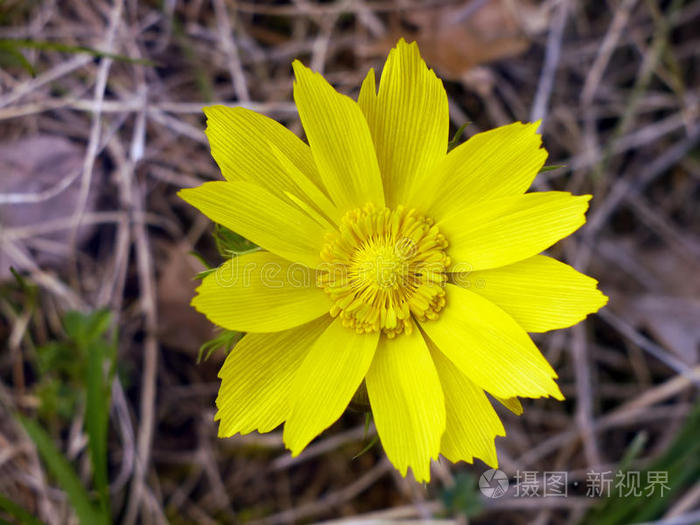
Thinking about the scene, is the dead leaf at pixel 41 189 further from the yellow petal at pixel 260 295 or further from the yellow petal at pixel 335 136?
the yellow petal at pixel 335 136

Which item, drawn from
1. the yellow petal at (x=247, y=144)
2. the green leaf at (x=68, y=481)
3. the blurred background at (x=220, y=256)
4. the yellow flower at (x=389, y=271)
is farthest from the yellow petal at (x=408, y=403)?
the green leaf at (x=68, y=481)

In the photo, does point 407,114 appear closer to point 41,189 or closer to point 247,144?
point 247,144

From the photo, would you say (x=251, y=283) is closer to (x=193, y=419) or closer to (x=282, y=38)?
(x=193, y=419)

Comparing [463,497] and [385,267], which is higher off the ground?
[385,267]

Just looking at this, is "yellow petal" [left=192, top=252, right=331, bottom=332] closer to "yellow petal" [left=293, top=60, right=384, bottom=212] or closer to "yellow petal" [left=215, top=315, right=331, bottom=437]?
"yellow petal" [left=215, top=315, right=331, bottom=437]

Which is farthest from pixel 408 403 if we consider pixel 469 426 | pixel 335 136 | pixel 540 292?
pixel 335 136

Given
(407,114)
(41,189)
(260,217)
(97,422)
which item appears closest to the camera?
(260,217)
